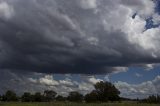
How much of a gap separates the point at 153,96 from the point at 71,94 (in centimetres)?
4811

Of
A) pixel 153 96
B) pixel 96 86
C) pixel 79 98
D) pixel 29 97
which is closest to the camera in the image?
pixel 153 96

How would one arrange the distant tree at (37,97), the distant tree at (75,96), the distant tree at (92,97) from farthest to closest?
1. the distant tree at (37,97)
2. the distant tree at (75,96)
3. the distant tree at (92,97)

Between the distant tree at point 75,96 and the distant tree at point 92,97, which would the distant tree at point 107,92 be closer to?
the distant tree at point 92,97

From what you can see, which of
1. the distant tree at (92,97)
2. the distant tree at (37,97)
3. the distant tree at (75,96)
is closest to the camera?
the distant tree at (92,97)

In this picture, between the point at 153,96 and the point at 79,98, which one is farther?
the point at 79,98

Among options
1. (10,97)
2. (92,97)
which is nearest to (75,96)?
(92,97)

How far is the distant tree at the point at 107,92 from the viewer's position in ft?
496

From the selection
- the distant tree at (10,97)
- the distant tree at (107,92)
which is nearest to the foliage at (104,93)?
the distant tree at (107,92)

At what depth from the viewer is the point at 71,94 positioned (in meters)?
180

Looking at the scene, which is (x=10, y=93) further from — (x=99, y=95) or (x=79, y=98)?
(x=99, y=95)

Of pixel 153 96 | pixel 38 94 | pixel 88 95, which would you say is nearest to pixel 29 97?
pixel 38 94

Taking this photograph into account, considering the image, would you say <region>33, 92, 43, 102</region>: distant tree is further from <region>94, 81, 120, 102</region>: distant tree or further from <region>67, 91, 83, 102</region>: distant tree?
<region>94, 81, 120, 102</region>: distant tree

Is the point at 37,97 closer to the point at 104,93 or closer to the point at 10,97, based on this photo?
the point at 10,97

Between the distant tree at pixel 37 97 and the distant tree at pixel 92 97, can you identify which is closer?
the distant tree at pixel 92 97
